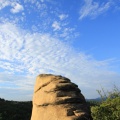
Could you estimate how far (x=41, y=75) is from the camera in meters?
21.9

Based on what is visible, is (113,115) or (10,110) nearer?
(113,115)

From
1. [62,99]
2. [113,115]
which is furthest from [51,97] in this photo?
[113,115]

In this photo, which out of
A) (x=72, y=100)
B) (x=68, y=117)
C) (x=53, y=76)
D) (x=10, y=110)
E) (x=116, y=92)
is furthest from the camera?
(x=10, y=110)

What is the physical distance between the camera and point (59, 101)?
18.7 m

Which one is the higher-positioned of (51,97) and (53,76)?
(53,76)

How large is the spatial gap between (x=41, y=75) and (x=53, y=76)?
148 cm

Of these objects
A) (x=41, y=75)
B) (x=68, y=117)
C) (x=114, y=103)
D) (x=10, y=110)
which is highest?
(x=10, y=110)

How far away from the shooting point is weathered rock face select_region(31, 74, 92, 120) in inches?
712

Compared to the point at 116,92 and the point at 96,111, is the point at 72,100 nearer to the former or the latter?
the point at 96,111

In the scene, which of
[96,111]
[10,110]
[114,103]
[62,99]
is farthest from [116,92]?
[10,110]

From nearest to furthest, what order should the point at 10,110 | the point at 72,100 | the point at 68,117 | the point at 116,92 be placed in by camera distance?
the point at 68,117 < the point at 72,100 < the point at 116,92 < the point at 10,110

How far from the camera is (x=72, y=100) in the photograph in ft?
61.7

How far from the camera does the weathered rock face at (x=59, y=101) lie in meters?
18.1

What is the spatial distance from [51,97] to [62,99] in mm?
906
